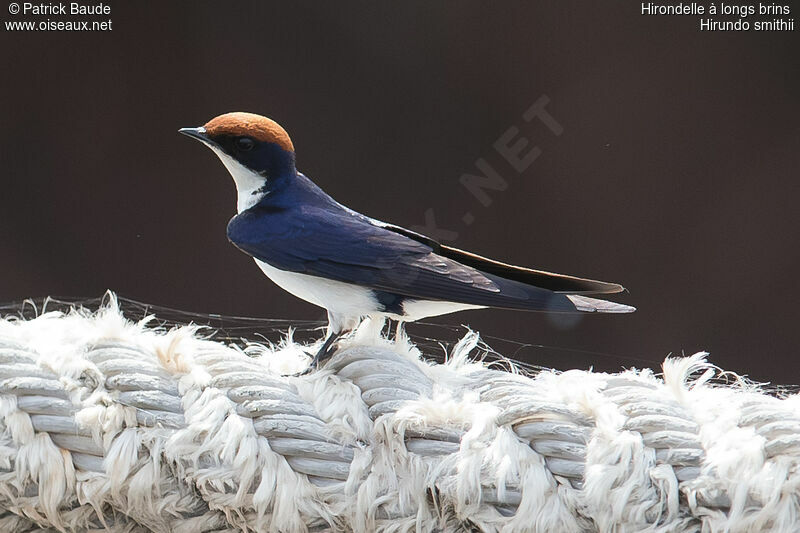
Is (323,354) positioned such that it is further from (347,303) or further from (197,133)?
(197,133)

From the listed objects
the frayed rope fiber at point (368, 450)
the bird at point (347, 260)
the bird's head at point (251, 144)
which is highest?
the bird's head at point (251, 144)

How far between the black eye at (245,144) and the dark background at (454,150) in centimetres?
59

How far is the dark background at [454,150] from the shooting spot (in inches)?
57.8

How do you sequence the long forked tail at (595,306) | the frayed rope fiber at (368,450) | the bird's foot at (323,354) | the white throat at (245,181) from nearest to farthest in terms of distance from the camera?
the frayed rope fiber at (368,450) → the bird's foot at (323,354) → the long forked tail at (595,306) → the white throat at (245,181)

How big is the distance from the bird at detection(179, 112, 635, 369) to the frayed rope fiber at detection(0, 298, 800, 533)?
7.4 inches

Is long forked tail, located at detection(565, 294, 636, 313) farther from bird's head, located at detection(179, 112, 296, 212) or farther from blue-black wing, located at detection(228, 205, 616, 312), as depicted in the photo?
bird's head, located at detection(179, 112, 296, 212)

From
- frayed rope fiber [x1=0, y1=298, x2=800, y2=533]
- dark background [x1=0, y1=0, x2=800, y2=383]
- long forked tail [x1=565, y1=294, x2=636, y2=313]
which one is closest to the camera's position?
frayed rope fiber [x1=0, y1=298, x2=800, y2=533]

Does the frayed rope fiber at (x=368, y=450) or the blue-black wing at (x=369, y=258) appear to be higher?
the blue-black wing at (x=369, y=258)

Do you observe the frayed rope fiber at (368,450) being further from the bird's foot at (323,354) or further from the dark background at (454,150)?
the dark background at (454,150)

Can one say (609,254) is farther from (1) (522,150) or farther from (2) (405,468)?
(2) (405,468)

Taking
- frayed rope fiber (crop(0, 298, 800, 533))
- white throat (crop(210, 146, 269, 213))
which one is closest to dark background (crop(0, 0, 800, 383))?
white throat (crop(210, 146, 269, 213))

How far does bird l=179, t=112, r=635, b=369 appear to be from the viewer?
815 mm

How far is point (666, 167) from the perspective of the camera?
152 centimetres

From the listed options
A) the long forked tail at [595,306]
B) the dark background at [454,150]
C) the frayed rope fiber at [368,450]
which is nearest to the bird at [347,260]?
the long forked tail at [595,306]
